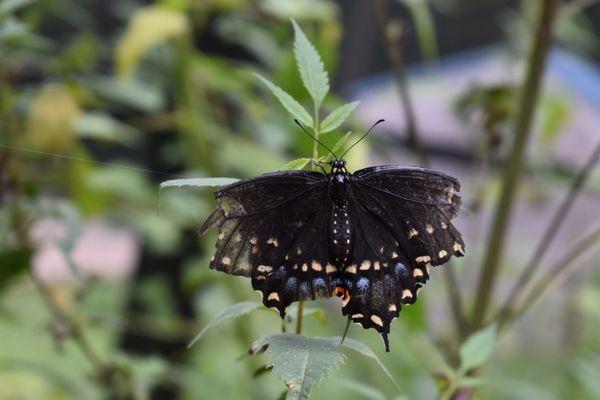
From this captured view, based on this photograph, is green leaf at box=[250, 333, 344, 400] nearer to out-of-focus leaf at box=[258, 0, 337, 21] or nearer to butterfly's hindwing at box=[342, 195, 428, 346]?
butterfly's hindwing at box=[342, 195, 428, 346]

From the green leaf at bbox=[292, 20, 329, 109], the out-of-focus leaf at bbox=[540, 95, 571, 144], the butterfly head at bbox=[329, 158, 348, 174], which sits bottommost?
the butterfly head at bbox=[329, 158, 348, 174]

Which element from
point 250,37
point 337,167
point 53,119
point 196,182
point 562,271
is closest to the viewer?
point 196,182

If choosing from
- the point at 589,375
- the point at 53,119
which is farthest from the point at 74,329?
the point at 589,375

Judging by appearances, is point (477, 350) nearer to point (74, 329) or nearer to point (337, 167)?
point (337, 167)

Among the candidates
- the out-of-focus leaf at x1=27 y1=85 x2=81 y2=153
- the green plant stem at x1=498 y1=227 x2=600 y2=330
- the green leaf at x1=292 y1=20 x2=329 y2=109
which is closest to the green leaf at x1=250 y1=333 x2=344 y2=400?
the green leaf at x1=292 y1=20 x2=329 y2=109

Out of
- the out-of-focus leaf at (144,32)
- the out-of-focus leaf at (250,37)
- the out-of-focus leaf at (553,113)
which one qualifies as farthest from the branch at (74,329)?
the out-of-focus leaf at (553,113)

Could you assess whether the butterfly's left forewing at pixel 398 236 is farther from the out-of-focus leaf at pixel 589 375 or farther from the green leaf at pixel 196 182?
the out-of-focus leaf at pixel 589 375
